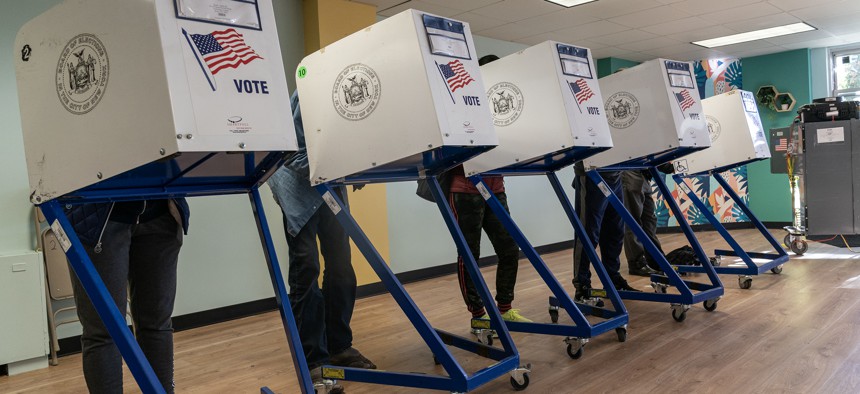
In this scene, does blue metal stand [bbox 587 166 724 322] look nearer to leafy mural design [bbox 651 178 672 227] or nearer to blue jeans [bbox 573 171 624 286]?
blue jeans [bbox 573 171 624 286]

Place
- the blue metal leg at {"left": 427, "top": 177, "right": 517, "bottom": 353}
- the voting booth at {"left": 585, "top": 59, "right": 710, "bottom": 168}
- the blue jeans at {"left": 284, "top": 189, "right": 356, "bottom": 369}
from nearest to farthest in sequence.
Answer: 1. the blue metal leg at {"left": 427, "top": 177, "right": 517, "bottom": 353}
2. the blue jeans at {"left": 284, "top": 189, "right": 356, "bottom": 369}
3. the voting booth at {"left": 585, "top": 59, "right": 710, "bottom": 168}

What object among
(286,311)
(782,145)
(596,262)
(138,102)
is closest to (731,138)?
(782,145)

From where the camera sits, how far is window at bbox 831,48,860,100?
7844 mm

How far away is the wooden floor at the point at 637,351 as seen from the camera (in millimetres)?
2387

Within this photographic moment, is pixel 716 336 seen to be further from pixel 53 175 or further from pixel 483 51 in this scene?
pixel 483 51

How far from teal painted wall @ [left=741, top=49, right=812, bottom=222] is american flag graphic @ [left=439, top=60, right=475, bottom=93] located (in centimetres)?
733

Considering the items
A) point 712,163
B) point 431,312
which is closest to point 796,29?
point 712,163

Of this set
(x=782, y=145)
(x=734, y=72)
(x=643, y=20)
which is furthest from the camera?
(x=734, y=72)

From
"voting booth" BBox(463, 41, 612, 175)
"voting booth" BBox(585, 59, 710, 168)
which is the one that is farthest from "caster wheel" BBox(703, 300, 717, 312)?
"voting booth" BBox(463, 41, 612, 175)

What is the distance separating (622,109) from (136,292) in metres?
2.59

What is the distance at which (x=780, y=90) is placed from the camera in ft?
26.5

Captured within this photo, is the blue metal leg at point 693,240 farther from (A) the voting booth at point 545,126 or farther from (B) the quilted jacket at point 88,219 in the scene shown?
(B) the quilted jacket at point 88,219

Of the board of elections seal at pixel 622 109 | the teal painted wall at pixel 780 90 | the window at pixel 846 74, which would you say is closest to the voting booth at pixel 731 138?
the board of elections seal at pixel 622 109

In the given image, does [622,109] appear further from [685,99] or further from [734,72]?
[734,72]
